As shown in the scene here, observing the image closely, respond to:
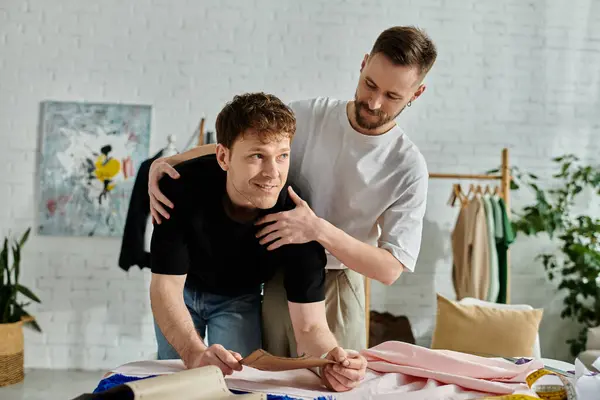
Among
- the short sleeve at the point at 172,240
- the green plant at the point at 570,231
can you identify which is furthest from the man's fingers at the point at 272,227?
the green plant at the point at 570,231

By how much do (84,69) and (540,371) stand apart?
393 cm

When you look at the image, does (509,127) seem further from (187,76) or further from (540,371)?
(540,371)

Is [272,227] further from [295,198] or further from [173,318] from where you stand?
[173,318]

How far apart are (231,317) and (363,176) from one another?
640mm

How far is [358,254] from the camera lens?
195 cm

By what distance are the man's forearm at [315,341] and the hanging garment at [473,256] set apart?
2442mm

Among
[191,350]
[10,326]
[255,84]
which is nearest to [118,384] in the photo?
[191,350]

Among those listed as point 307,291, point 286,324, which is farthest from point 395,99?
point 286,324

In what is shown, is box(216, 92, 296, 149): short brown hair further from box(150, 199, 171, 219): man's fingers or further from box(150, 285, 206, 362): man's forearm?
box(150, 285, 206, 362): man's forearm

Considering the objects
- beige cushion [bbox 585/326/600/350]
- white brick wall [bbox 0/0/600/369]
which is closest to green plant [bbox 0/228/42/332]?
white brick wall [bbox 0/0/600/369]

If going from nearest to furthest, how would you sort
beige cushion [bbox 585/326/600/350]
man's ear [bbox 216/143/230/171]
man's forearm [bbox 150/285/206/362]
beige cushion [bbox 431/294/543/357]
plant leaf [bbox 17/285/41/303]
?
1. man's forearm [bbox 150/285/206/362]
2. man's ear [bbox 216/143/230/171]
3. beige cushion [bbox 431/294/543/357]
4. beige cushion [bbox 585/326/600/350]
5. plant leaf [bbox 17/285/41/303]

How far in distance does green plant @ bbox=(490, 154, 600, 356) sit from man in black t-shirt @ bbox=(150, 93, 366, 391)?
289cm

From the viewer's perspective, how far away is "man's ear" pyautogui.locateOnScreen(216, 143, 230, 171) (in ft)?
6.15

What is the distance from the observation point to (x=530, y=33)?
186 inches
